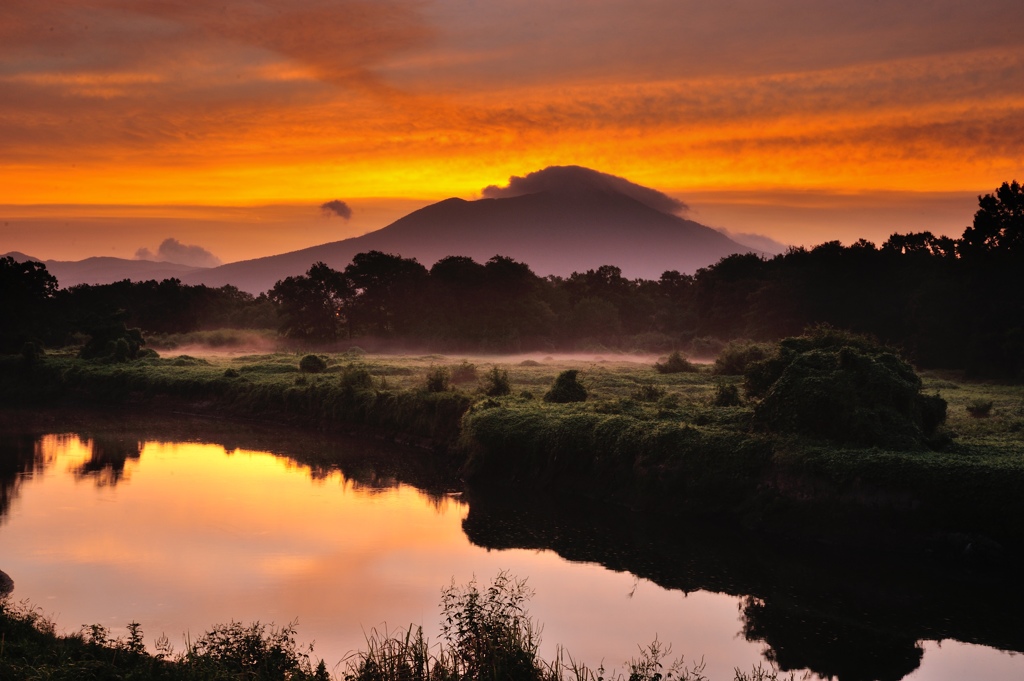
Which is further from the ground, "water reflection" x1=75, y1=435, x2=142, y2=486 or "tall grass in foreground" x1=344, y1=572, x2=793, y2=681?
"tall grass in foreground" x1=344, y1=572, x2=793, y2=681

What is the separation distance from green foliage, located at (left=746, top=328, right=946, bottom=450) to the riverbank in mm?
651

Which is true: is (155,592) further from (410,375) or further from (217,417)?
(410,375)

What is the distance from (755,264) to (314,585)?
Result: 7645cm

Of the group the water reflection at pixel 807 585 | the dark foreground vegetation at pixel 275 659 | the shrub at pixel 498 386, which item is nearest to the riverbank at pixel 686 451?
the shrub at pixel 498 386

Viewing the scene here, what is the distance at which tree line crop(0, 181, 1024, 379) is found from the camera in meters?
55.5

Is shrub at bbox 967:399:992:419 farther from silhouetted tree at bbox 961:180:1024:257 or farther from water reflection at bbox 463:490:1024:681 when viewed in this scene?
silhouetted tree at bbox 961:180:1024:257

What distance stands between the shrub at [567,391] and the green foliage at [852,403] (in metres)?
10.4

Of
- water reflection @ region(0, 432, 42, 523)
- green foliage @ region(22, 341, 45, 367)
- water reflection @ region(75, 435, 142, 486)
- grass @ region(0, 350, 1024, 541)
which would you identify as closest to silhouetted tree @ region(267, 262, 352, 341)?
green foliage @ region(22, 341, 45, 367)

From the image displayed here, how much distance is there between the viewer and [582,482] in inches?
1183

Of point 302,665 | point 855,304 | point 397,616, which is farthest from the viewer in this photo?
point 855,304

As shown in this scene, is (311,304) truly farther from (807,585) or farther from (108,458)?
(807,585)

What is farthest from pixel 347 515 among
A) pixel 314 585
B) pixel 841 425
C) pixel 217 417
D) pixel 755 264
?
pixel 755 264

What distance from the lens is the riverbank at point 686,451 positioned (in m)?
22.4

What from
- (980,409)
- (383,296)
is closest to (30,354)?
(383,296)
